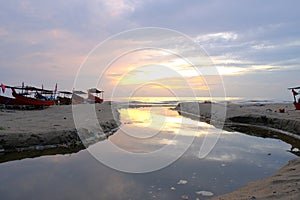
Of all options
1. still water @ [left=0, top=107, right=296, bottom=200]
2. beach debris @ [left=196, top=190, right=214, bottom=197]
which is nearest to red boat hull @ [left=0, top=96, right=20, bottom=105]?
still water @ [left=0, top=107, right=296, bottom=200]

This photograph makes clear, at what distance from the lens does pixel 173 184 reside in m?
8.24

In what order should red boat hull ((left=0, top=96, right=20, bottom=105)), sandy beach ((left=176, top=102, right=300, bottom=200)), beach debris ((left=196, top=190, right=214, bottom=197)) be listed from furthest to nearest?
1. red boat hull ((left=0, top=96, right=20, bottom=105))
2. beach debris ((left=196, top=190, right=214, bottom=197))
3. sandy beach ((left=176, top=102, right=300, bottom=200))

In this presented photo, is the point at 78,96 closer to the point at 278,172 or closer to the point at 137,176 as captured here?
the point at 137,176

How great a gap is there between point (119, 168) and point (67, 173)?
2112 mm

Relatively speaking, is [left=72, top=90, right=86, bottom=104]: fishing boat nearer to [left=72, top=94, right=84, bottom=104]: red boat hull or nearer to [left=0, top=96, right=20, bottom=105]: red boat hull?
[left=72, top=94, right=84, bottom=104]: red boat hull

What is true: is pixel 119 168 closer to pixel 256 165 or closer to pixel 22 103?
pixel 256 165

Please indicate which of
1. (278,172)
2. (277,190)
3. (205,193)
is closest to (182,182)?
(205,193)

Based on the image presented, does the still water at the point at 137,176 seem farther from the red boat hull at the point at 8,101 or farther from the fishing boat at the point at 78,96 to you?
the fishing boat at the point at 78,96

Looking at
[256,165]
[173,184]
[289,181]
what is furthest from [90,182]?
[256,165]

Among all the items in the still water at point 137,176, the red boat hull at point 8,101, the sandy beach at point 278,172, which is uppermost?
the red boat hull at point 8,101

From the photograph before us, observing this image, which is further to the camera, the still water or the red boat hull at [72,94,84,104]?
the red boat hull at [72,94,84,104]

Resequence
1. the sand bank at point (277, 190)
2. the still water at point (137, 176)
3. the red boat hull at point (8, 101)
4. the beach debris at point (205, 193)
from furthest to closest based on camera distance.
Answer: the red boat hull at point (8, 101) → the still water at point (137, 176) → the beach debris at point (205, 193) → the sand bank at point (277, 190)

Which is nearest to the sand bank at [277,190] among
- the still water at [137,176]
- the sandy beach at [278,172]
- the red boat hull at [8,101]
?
the sandy beach at [278,172]

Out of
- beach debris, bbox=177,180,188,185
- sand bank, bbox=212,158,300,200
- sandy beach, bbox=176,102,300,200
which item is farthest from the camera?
beach debris, bbox=177,180,188,185
